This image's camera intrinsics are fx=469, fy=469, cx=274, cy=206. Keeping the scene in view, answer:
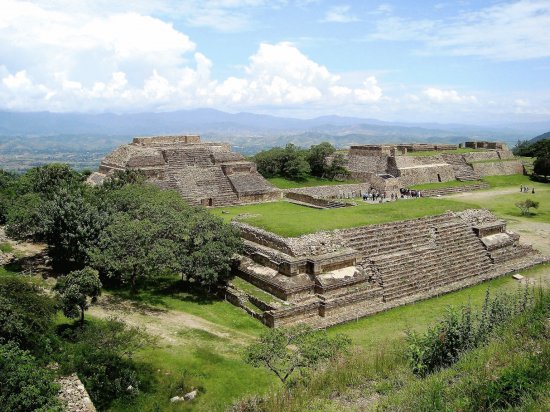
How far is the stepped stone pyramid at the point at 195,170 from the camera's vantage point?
2514cm

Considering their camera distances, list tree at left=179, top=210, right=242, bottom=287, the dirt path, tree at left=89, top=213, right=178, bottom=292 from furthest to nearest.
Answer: tree at left=179, top=210, right=242, bottom=287 → tree at left=89, top=213, right=178, bottom=292 → the dirt path

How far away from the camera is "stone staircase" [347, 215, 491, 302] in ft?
51.6

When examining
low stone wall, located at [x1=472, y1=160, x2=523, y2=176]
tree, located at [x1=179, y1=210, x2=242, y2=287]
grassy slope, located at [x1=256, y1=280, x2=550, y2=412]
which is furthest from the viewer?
low stone wall, located at [x1=472, y1=160, x2=523, y2=176]

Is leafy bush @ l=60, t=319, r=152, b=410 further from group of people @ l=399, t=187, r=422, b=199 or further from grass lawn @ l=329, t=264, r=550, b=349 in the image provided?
group of people @ l=399, t=187, r=422, b=199

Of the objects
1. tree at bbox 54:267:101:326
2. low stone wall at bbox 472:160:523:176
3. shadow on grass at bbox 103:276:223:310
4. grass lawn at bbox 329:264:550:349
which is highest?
low stone wall at bbox 472:160:523:176

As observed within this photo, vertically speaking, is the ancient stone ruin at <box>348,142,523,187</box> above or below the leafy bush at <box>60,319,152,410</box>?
above

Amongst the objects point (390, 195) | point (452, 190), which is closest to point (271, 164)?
point (390, 195)

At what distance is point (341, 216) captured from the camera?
59.7 feet

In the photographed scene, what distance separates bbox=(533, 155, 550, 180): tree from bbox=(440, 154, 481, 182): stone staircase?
202 inches

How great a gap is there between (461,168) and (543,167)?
6.65m

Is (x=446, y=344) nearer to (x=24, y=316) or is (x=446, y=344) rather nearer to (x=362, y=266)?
(x=362, y=266)

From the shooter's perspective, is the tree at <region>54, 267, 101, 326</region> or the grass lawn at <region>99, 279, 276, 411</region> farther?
the tree at <region>54, 267, 101, 326</region>

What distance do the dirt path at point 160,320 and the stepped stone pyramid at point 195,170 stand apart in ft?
35.1

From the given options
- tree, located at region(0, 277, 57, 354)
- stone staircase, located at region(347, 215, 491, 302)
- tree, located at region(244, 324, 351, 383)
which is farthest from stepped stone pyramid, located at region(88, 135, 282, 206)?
tree, located at region(244, 324, 351, 383)
